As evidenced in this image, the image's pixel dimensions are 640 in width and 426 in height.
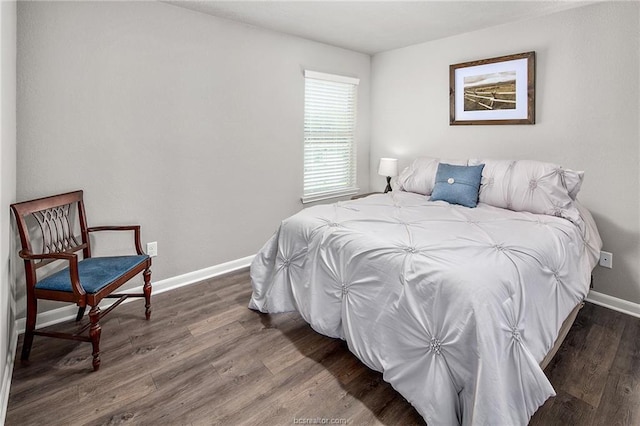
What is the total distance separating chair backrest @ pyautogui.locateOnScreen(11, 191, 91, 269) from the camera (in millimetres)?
2055

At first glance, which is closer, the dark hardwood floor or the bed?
the bed

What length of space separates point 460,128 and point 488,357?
2.86 meters

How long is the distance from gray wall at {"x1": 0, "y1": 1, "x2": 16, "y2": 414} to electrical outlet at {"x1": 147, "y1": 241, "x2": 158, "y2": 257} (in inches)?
34.4

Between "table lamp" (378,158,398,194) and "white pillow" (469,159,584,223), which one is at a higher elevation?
"table lamp" (378,158,398,194)

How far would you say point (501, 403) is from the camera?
133cm

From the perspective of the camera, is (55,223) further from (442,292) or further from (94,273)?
(442,292)

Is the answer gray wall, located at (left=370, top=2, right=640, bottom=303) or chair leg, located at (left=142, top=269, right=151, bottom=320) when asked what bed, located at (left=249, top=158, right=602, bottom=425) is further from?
chair leg, located at (left=142, top=269, right=151, bottom=320)

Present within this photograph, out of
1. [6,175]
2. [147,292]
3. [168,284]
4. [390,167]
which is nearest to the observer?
[6,175]

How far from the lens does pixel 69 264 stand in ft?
6.24

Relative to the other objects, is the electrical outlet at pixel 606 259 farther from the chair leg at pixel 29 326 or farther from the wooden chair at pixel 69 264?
the chair leg at pixel 29 326

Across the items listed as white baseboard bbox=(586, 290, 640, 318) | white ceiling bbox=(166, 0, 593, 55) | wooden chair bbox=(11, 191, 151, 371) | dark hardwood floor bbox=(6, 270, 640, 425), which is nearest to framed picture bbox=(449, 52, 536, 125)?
white ceiling bbox=(166, 0, 593, 55)

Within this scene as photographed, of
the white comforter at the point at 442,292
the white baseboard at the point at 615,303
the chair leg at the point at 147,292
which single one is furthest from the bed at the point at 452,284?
the chair leg at the point at 147,292

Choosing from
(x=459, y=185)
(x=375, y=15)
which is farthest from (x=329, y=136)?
(x=459, y=185)

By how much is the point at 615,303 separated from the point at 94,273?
12.4 feet
